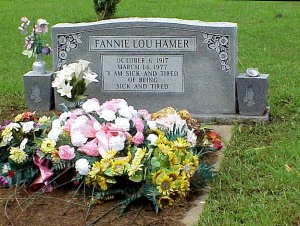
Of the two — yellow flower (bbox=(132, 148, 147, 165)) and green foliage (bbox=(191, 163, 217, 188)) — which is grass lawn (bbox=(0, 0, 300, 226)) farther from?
yellow flower (bbox=(132, 148, 147, 165))

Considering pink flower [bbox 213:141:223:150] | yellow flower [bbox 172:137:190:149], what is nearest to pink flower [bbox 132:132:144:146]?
yellow flower [bbox 172:137:190:149]

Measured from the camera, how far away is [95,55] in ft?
21.4

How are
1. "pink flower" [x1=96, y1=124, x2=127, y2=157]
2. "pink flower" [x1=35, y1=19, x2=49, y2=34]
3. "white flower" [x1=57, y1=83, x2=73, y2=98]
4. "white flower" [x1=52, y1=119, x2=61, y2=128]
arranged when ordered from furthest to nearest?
"pink flower" [x1=35, y1=19, x2=49, y2=34] < "white flower" [x1=57, y1=83, x2=73, y2=98] < "white flower" [x1=52, y1=119, x2=61, y2=128] < "pink flower" [x1=96, y1=124, x2=127, y2=157]

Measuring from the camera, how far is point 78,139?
4.61 meters

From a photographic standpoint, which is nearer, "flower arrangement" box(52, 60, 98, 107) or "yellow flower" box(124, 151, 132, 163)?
"yellow flower" box(124, 151, 132, 163)

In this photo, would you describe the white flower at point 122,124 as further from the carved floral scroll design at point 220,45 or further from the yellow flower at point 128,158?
the carved floral scroll design at point 220,45

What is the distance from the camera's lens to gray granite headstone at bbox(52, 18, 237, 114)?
6316 mm

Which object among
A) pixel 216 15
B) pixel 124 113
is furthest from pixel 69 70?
pixel 216 15

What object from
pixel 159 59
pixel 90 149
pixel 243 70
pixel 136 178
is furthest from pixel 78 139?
pixel 243 70

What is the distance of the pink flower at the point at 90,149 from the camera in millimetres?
4566

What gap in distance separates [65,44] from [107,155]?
2.40 m

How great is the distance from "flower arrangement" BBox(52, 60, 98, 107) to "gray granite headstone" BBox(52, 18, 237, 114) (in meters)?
1.00

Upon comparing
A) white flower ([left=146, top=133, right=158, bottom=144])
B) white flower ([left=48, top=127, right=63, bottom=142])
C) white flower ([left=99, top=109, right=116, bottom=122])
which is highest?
white flower ([left=99, top=109, right=116, bottom=122])

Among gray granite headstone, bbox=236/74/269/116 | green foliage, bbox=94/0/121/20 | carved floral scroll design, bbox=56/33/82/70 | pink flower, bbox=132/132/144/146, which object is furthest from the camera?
green foliage, bbox=94/0/121/20
